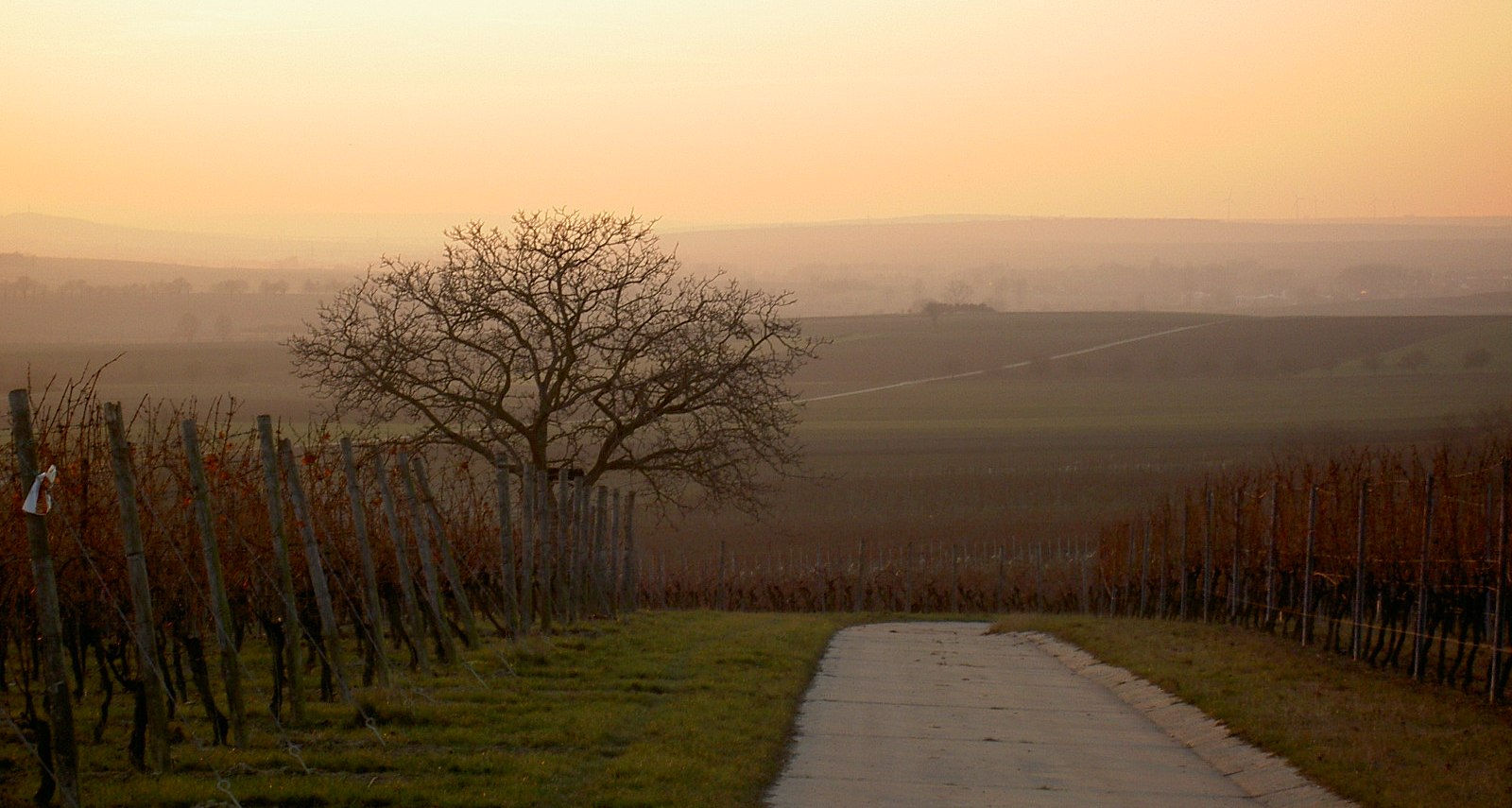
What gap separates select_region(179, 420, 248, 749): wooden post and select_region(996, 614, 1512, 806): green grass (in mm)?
7594

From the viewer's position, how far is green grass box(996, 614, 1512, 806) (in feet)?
34.9

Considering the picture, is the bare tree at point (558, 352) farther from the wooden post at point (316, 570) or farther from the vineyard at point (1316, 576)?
the wooden post at point (316, 570)

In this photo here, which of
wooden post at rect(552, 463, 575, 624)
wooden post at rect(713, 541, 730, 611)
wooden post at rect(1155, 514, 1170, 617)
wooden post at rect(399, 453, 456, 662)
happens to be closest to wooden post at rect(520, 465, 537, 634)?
wooden post at rect(552, 463, 575, 624)

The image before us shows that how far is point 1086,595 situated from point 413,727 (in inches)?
1203

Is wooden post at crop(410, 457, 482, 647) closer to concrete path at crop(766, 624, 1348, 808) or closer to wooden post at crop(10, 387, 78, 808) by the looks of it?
concrete path at crop(766, 624, 1348, 808)

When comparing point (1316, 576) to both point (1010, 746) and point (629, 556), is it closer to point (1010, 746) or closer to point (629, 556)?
point (1010, 746)

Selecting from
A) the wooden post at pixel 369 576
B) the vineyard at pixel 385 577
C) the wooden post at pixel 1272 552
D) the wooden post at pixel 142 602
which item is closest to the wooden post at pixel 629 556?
the vineyard at pixel 385 577

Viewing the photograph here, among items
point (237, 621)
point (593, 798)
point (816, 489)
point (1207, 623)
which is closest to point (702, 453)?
point (1207, 623)

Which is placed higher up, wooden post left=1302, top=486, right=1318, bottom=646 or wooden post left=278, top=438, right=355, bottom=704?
wooden post left=278, top=438, right=355, bottom=704

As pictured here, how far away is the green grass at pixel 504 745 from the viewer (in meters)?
8.95

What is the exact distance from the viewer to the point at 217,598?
397 inches

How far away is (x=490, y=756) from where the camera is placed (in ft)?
33.3

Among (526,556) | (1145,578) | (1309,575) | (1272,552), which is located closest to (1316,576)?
(1272,552)

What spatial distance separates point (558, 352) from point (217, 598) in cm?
1772
